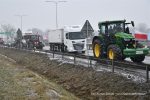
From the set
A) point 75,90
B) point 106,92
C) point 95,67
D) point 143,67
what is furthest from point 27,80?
point 143,67

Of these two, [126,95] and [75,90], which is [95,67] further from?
[126,95]

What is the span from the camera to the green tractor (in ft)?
68.8

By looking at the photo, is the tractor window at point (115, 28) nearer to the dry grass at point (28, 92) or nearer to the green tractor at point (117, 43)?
the green tractor at point (117, 43)

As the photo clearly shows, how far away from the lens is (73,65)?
2248cm

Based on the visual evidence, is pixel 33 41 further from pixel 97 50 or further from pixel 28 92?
pixel 28 92

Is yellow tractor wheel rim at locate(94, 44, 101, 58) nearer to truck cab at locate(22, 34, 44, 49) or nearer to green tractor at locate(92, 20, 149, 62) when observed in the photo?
green tractor at locate(92, 20, 149, 62)

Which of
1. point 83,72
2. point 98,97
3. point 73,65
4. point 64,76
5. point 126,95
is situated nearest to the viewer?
point 126,95

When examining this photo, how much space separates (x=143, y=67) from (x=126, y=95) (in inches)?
84.4

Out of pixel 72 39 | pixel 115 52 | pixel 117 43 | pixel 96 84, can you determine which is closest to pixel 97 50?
pixel 117 43

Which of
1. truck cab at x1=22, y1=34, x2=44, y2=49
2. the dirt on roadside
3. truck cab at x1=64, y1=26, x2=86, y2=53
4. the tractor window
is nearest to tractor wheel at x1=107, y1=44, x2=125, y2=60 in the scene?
the tractor window

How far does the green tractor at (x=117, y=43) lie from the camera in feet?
68.8

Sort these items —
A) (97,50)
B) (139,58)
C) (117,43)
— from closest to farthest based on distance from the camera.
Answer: (117,43)
(139,58)
(97,50)

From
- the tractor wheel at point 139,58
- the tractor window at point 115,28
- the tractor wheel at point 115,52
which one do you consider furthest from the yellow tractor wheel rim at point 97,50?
the tractor wheel at point 139,58

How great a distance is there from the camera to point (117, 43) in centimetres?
2198
